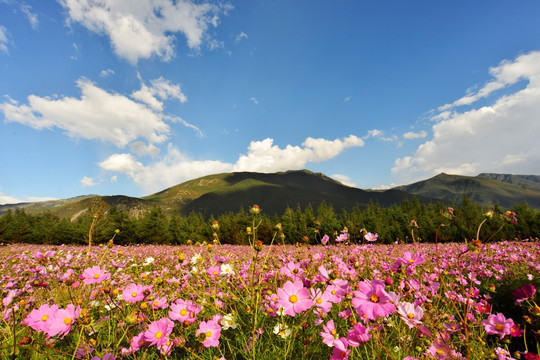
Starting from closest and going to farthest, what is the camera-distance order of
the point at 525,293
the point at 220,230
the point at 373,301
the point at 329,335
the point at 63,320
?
the point at 373,301 < the point at 63,320 < the point at 329,335 < the point at 525,293 < the point at 220,230

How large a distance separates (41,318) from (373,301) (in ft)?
5.78

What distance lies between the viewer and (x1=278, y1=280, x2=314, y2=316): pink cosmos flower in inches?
50.7

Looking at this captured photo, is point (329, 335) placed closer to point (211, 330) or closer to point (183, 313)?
point (211, 330)

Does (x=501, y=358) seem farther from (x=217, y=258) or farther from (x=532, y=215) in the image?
(x=532, y=215)

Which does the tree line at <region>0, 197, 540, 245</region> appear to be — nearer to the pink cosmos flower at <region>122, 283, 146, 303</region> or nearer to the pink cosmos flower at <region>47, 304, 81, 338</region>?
the pink cosmos flower at <region>122, 283, 146, 303</region>

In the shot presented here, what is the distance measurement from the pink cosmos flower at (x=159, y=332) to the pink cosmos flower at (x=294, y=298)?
25.1 inches

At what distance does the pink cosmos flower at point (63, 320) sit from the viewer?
1224mm

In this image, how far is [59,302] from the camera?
2.51 metres

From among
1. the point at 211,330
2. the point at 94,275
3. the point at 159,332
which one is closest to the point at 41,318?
the point at 94,275

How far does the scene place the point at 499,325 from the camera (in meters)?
1.52

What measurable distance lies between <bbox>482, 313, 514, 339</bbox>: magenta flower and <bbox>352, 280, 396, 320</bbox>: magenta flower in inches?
39.6

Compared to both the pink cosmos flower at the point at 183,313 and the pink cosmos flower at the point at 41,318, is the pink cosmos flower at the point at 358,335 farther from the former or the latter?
the pink cosmos flower at the point at 41,318

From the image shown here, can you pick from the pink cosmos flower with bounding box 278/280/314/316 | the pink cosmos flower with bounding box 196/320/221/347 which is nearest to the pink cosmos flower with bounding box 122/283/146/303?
the pink cosmos flower with bounding box 196/320/221/347

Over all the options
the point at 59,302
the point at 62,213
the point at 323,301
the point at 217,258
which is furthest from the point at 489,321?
the point at 62,213
